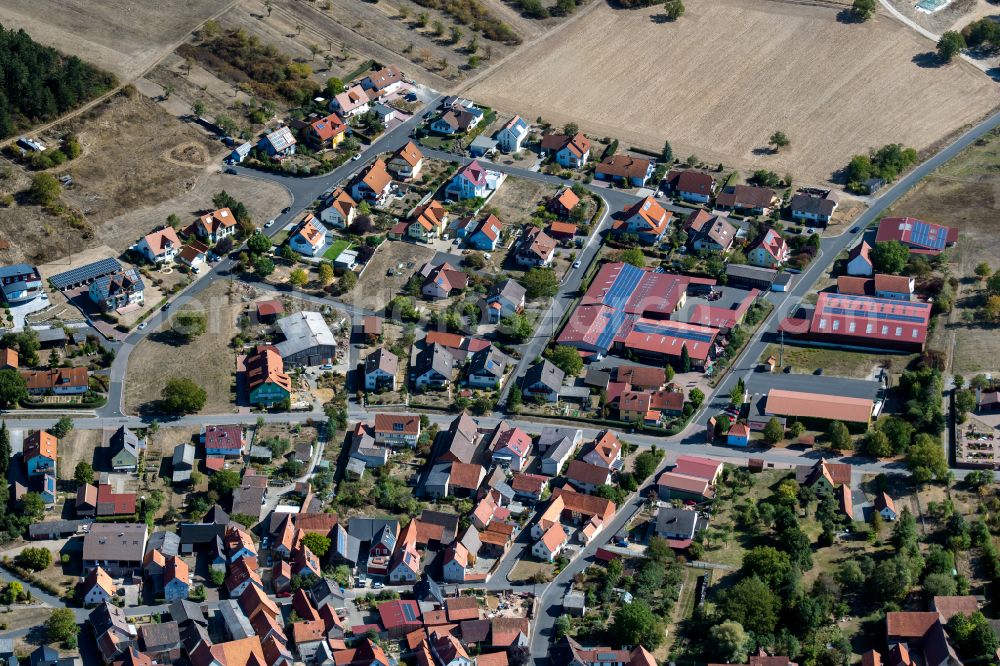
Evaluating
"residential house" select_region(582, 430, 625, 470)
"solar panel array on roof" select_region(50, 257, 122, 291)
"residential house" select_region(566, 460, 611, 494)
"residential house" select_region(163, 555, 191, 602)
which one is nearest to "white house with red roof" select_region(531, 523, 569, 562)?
"residential house" select_region(566, 460, 611, 494)

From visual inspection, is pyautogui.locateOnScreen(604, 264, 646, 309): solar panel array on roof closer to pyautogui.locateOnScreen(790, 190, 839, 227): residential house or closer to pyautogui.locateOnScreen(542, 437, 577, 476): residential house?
pyautogui.locateOnScreen(790, 190, 839, 227): residential house

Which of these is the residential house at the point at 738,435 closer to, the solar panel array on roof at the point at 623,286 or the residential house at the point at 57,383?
the solar panel array on roof at the point at 623,286

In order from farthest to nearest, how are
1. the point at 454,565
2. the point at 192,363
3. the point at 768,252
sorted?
1. the point at 768,252
2. the point at 192,363
3. the point at 454,565

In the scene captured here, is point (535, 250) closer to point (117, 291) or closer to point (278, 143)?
point (278, 143)

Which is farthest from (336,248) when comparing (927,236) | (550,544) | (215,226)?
(927,236)

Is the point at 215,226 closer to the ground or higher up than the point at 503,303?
closer to the ground

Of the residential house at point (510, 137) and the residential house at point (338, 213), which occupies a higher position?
the residential house at point (510, 137)

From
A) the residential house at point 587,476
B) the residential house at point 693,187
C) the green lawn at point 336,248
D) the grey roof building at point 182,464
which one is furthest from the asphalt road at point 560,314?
the green lawn at point 336,248
